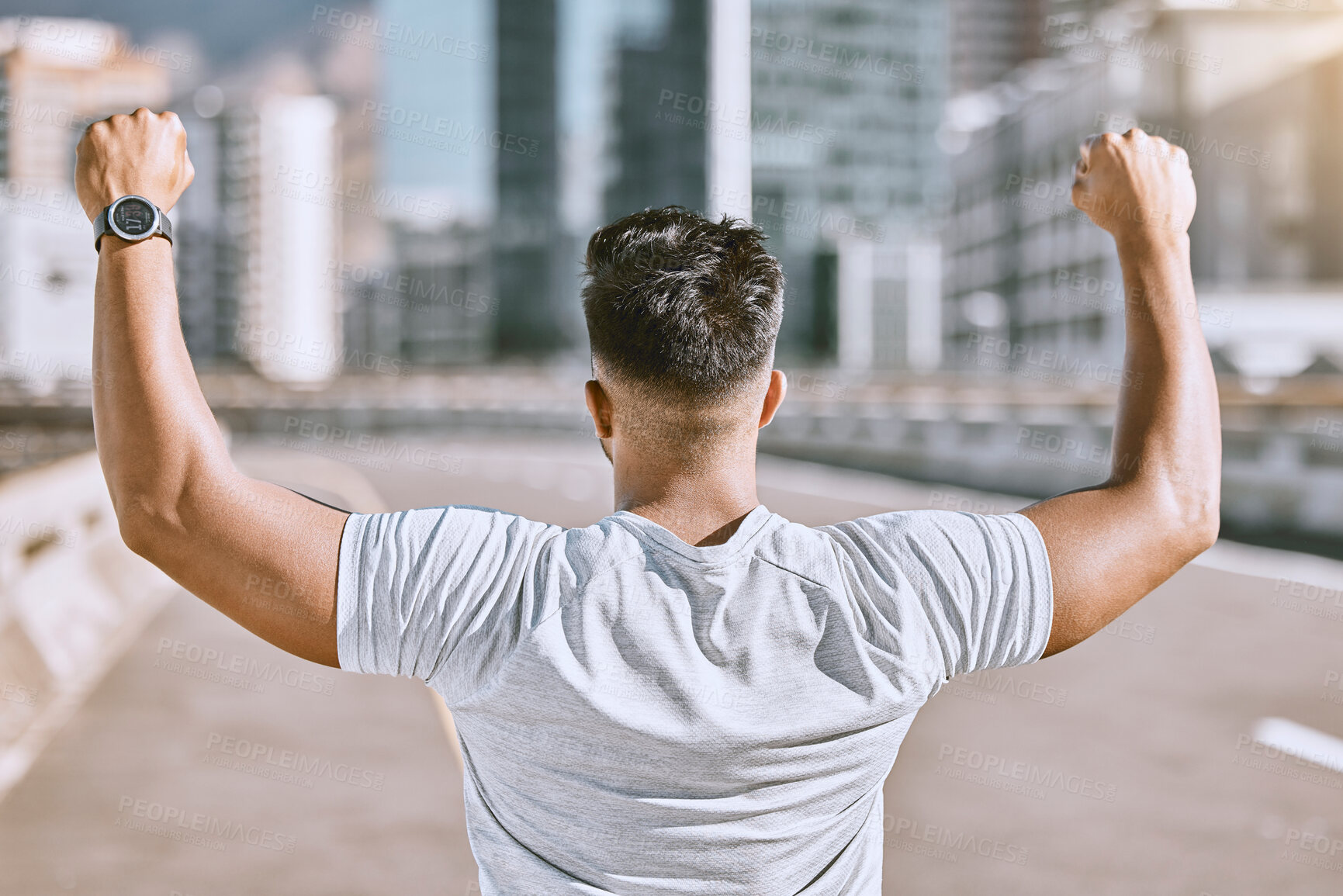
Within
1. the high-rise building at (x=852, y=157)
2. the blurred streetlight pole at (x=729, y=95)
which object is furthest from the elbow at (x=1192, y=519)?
the high-rise building at (x=852, y=157)

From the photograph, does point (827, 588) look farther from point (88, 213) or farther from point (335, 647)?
point (88, 213)

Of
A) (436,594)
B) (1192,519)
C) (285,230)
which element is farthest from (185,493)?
(285,230)

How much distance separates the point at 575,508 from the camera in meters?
20.4

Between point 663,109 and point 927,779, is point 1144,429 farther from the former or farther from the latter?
point 663,109

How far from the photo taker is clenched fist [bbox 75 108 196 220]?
1.58 meters

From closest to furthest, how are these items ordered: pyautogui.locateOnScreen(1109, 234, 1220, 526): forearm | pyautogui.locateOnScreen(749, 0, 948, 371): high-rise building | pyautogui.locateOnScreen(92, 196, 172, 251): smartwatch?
pyautogui.locateOnScreen(92, 196, 172, 251): smartwatch, pyautogui.locateOnScreen(1109, 234, 1220, 526): forearm, pyautogui.locateOnScreen(749, 0, 948, 371): high-rise building

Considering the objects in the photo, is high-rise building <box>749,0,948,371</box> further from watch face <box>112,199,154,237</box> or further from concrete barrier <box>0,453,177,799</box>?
watch face <box>112,199,154,237</box>

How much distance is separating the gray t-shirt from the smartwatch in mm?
421

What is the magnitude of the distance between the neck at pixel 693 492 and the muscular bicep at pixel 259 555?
A: 0.37 metres

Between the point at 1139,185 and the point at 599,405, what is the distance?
778 millimetres

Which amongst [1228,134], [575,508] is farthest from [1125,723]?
[1228,134]

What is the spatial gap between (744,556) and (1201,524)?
0.59m

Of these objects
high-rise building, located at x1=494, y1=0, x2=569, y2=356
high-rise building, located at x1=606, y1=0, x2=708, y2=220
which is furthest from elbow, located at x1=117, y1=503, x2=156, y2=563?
high-rise building, located at x1=494, y1=0, x2=569, y2=356

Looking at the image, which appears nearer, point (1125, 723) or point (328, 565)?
point (328, 565)
